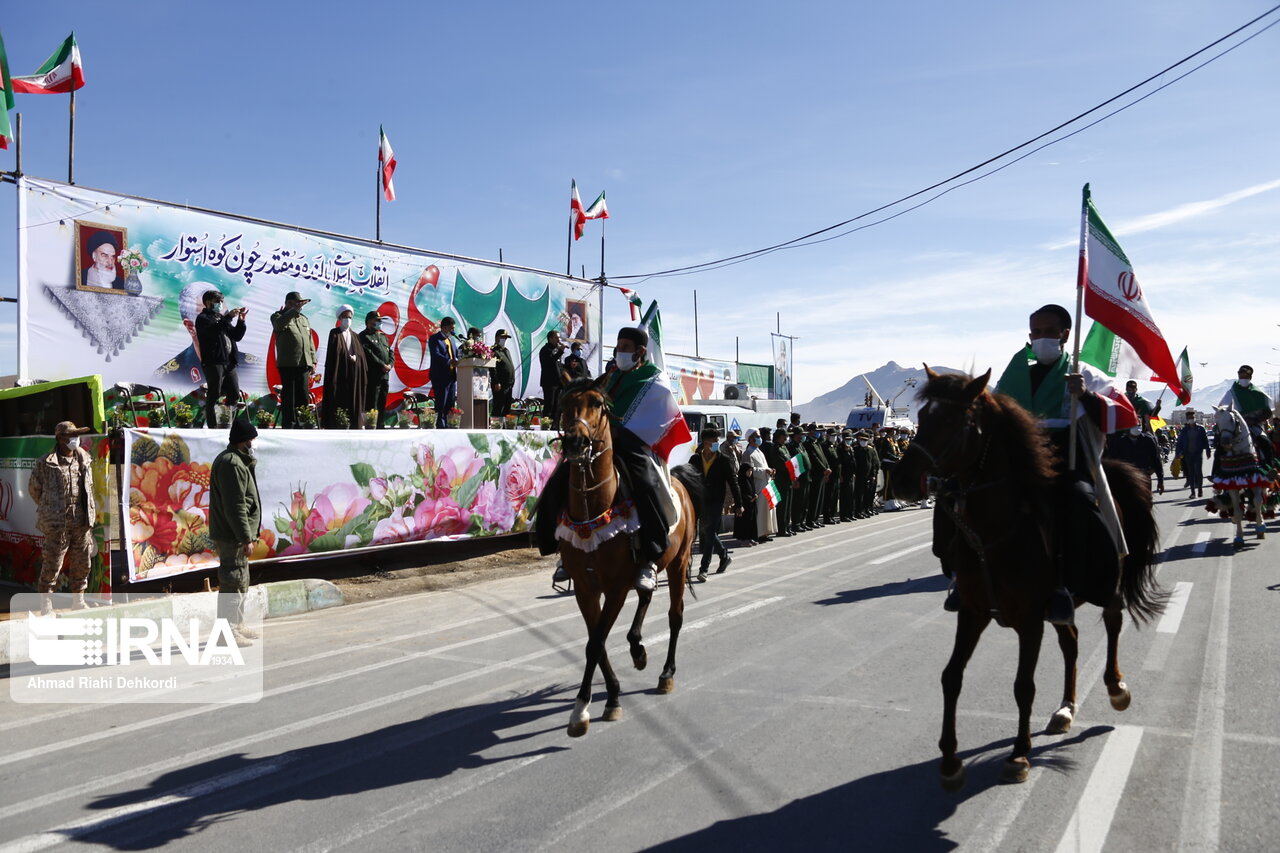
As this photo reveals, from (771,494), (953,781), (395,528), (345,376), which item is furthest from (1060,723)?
(345,376)

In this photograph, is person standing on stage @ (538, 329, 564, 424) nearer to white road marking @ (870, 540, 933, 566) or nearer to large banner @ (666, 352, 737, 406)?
white road marking @ (870, 540, 933, 566)

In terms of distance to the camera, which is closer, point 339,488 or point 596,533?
point 596,533

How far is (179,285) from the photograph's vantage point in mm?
14867

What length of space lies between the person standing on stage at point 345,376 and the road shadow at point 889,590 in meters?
8.10

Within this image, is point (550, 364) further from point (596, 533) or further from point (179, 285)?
point (596, 533)

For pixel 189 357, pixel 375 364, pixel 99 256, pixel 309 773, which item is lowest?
pixel 309 773

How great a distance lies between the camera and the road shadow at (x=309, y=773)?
4363 mm

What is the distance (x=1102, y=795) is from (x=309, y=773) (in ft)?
14.1

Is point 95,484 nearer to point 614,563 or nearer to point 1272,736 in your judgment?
point 614,563

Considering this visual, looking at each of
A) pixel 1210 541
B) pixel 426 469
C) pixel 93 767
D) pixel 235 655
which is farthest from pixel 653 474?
pixel 1210 541

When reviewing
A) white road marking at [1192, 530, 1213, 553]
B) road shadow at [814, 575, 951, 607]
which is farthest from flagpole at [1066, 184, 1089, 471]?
white road marking at [1192, 530, 1213, 553]

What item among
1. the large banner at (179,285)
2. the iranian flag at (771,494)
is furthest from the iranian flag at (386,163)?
the iranian flag at (771,494)

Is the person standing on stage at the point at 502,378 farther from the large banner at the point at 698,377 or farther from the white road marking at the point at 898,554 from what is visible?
the large banner at the point at 698,377

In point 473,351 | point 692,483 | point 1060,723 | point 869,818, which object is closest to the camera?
point 869,818
